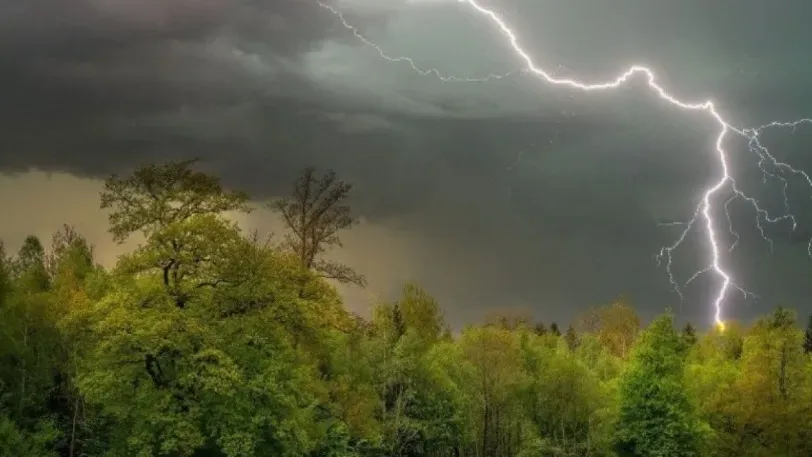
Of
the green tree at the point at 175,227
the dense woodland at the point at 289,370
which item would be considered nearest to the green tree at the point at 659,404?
the dense woodland at the point at 289,370

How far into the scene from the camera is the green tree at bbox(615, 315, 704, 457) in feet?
163

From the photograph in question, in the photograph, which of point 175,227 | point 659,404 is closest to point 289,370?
point 175,227

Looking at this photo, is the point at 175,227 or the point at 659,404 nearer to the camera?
the point at 175,227

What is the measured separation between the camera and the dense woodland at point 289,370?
97.5ft

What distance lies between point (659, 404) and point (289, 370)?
2668 cm

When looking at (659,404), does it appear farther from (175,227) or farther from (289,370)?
(175,227)

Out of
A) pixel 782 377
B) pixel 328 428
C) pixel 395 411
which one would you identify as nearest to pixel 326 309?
pixel 328 428

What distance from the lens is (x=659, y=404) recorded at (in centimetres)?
4997

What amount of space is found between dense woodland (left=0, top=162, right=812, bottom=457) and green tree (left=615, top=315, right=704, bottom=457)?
11cm

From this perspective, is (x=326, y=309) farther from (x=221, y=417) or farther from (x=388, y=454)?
(x=388, y=454)

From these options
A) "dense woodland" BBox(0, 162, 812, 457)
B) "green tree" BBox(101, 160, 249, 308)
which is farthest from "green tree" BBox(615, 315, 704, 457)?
"green tree" BBox(101, 160, 249, 308)

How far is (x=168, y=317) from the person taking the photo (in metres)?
29.2

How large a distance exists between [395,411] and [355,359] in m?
3.96

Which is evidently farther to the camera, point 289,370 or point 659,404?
point 659,404
